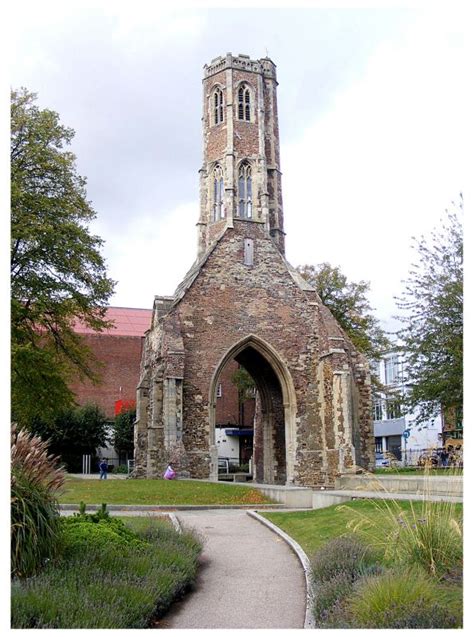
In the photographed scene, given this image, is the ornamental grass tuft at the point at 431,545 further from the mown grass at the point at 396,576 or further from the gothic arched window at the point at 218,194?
the gothic arched window at the point at 218,194

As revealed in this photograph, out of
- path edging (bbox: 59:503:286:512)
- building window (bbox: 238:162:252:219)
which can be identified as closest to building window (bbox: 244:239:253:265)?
building window (bbox: 238:162:252:219)

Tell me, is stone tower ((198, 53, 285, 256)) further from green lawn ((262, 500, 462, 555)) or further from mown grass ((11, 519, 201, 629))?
mown grass ((11, 519, 201, 629))

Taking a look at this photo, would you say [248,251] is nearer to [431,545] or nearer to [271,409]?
[271,409]

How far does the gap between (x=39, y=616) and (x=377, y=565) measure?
3.60 meters

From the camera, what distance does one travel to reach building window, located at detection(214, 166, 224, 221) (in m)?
39.6

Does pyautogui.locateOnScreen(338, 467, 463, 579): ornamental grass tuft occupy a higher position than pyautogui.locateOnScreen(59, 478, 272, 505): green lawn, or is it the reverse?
pyautogui.locateOnScreen(338, 467, 463, 579): ornamental grass tuft

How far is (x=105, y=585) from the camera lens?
22.8 feet

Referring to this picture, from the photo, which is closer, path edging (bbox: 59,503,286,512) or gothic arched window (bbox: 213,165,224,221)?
path edging (bbox: 59,503,286,512)

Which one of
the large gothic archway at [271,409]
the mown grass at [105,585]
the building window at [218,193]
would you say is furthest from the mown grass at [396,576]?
the building window at [218,193]

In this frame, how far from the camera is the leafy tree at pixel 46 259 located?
23422 mm

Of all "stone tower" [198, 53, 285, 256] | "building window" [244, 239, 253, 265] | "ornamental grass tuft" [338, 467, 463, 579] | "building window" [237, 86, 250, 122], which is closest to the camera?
"ornamental grass tuft" [338, 467, 463, 579]

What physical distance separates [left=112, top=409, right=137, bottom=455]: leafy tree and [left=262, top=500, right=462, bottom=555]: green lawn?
3418 cm

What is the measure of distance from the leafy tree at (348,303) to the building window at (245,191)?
18.8 ft

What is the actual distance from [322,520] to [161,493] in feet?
22.5
